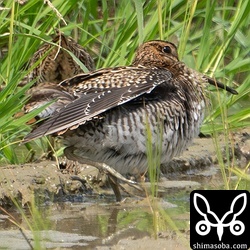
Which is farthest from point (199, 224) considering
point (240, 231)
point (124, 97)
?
point (124, 97)

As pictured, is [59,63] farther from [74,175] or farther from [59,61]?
[74,175]

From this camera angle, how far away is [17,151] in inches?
312

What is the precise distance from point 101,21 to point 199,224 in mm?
3457

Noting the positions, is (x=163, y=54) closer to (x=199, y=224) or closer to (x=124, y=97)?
(x=124, y=97)

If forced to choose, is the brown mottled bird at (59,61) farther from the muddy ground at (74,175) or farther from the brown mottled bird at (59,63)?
the muddy ground at (74,175)

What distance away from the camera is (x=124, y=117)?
6.86 m

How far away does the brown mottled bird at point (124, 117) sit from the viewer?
6805 millimetres

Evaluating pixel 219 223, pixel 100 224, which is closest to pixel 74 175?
pixel 100 224

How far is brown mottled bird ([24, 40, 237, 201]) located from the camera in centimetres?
680

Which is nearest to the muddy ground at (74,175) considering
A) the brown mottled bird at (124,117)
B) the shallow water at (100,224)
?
the shallow water at (100,224)

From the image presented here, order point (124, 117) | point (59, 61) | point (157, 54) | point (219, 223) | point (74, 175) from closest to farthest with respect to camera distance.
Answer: point (219, 223), point (124, 117), point (74, 175), point (157, 54), point (59, 61)

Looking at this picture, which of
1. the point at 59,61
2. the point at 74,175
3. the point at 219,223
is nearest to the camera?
the point at 219,223

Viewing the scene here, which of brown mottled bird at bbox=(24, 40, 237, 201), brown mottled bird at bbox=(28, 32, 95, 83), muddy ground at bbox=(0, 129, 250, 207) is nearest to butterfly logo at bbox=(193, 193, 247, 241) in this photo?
muddy ground at bbox=(0, 129, 250, 207)

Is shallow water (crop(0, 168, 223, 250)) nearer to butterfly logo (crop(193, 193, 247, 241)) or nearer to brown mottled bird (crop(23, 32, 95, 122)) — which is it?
butterfly logo (crop(193, 193, 247, 241))
